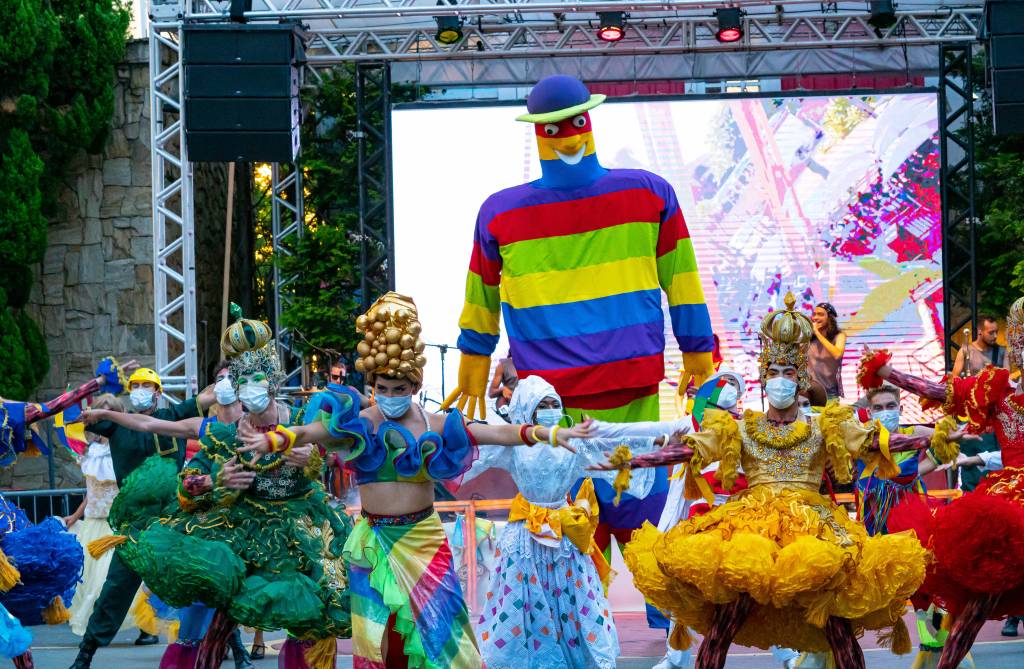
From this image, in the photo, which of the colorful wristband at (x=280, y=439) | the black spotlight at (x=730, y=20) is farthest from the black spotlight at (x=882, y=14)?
the colorful wristband at (x=280, y=439)

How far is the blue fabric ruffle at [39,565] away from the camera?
692cm

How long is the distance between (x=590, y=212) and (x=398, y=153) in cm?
818

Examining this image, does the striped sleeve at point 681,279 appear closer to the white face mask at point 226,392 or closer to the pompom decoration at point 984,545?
the pompom decoration at point 984,545

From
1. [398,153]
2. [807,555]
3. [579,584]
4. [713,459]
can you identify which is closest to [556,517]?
[579,584]

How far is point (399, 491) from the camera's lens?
600 cm

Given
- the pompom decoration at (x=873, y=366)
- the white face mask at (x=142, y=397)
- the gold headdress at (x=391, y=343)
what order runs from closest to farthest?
the gold headdress at (x=391, y=343) → the pompom decoration at (x=873, y=366) → the white face mask at (x=142, y=397)

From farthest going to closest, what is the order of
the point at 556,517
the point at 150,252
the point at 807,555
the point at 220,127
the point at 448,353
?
the point at 150,252, the point at 448,353, the point at 220,127, the point at 556,517, the point at 807,555

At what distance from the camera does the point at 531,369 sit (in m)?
7.14

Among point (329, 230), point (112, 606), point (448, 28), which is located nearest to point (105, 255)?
point (329, 230)

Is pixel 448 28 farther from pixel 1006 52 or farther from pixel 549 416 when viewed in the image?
pixel 549 416

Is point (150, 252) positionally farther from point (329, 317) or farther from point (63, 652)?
point (63, 652)

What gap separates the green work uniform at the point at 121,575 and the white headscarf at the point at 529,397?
2.02m

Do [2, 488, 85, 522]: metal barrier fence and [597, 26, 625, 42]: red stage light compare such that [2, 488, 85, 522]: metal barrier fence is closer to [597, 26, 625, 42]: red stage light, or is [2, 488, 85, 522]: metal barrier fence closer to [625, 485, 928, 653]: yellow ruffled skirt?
[597, 26, 625, 42]: red stage light

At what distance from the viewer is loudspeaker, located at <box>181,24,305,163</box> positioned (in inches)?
530
